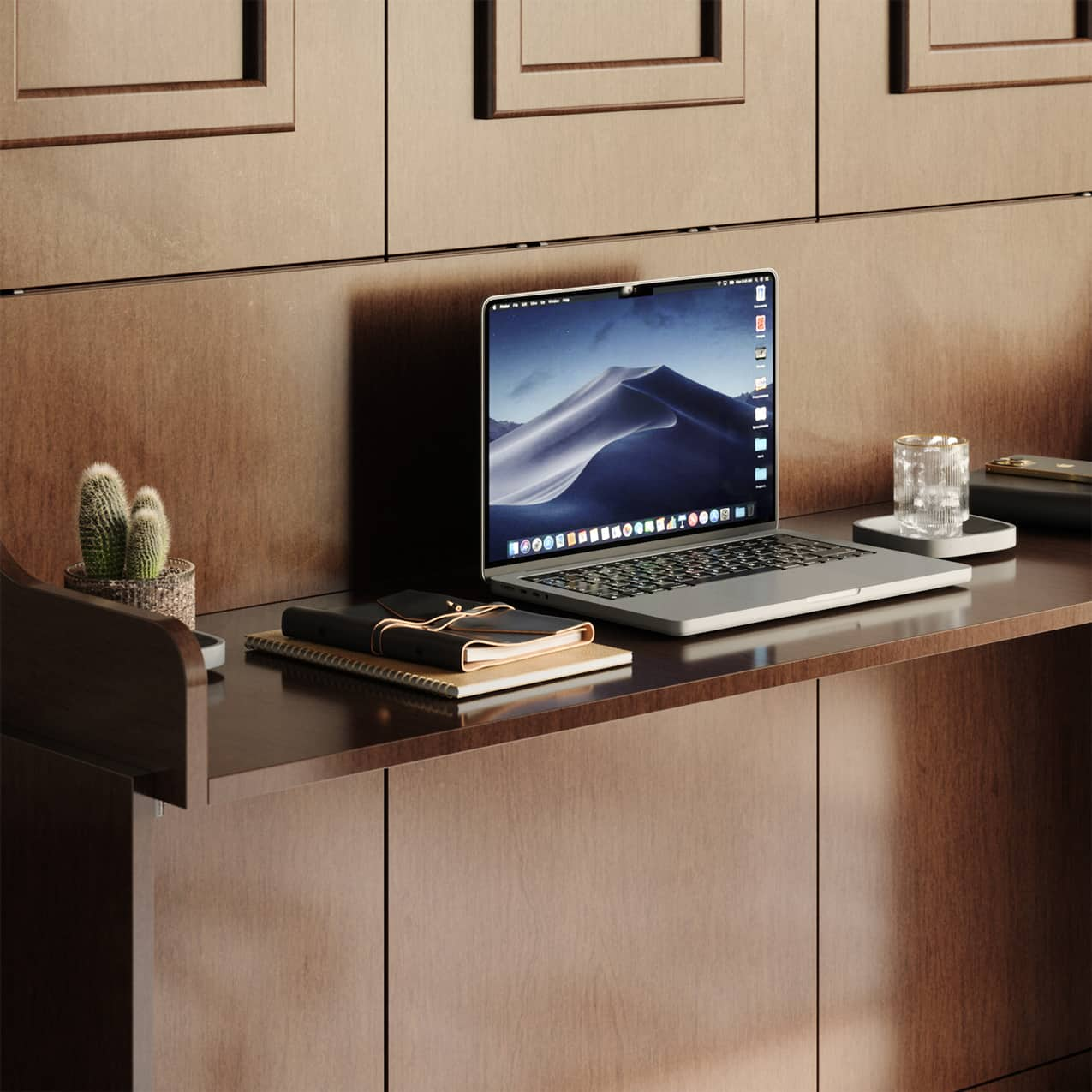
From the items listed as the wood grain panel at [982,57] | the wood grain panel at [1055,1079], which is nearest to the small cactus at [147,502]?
Answer: the wood grain panel at [982,57]

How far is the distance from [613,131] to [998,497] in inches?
25.4

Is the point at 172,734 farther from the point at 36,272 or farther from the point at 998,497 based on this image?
the point at 998,497

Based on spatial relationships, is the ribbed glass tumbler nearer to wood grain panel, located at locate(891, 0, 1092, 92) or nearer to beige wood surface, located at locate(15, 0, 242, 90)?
wood grain panel, located at locate(891, 0, 1092, 92)

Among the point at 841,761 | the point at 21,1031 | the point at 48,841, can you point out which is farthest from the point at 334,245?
the point at 841,761

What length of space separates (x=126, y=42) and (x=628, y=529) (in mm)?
715

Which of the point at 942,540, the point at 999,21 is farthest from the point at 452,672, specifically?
the point at 999,21

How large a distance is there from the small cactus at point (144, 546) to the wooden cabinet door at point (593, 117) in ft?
1.49

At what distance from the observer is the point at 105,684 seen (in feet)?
5.07

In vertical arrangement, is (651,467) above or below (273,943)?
above

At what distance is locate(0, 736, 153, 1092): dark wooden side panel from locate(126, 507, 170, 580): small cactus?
0.18m

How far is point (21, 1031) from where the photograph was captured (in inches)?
67.4

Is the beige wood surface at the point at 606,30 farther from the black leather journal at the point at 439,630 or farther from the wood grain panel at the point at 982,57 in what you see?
the black leather journal at the point at 439,630

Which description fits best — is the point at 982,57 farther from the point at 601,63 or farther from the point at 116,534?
the point at 116,534

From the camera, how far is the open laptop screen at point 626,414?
6.55ft
